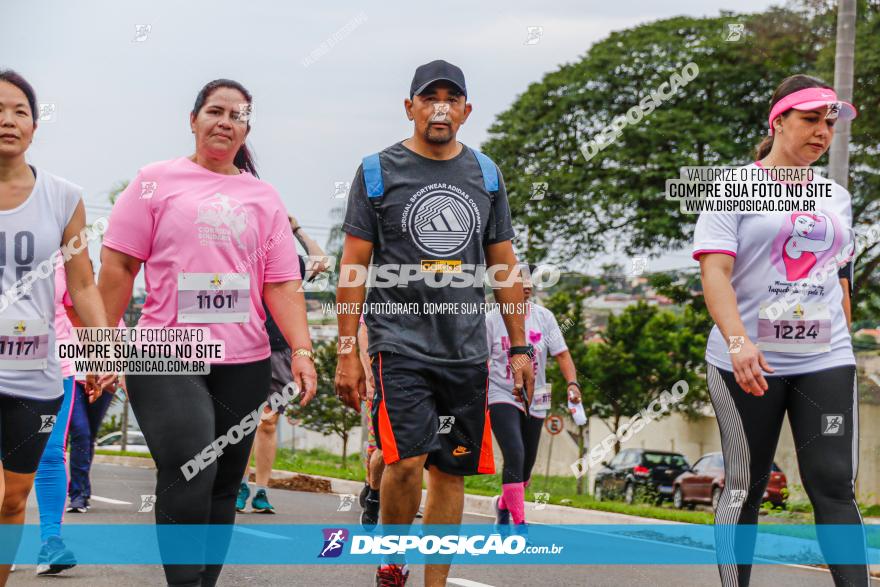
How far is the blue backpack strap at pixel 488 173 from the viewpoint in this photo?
527 centimetres

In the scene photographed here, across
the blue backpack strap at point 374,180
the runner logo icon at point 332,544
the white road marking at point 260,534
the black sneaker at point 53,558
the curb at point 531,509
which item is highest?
the blue backpack strap at point 374,180

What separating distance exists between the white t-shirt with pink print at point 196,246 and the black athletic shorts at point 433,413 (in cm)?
54

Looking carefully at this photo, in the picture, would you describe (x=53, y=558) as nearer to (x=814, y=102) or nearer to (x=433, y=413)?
(x=433, y=413)

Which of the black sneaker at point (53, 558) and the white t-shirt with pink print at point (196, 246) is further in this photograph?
the black sneaker at point (53, 558)

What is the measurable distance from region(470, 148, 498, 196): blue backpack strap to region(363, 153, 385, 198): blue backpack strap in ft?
1.49

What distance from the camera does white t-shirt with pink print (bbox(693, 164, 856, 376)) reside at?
502 centimetres

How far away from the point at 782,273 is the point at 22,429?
10.1ft

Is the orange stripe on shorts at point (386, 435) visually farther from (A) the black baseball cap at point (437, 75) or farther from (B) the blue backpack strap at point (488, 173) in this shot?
(A) the black baseball cap at point (437, 75)

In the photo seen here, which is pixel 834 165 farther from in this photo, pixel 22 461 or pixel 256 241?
pixel 22 461

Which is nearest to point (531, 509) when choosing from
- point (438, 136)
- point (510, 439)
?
point (510, 439)

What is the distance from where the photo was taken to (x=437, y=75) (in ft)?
16.8

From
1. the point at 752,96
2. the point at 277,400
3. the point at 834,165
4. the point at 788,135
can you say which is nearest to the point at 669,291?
the point at 752,96

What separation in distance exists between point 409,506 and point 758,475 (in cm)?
145

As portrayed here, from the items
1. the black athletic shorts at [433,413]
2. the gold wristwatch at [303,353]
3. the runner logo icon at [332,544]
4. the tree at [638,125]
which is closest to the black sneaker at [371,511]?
the runner logo icon at [332,544]
